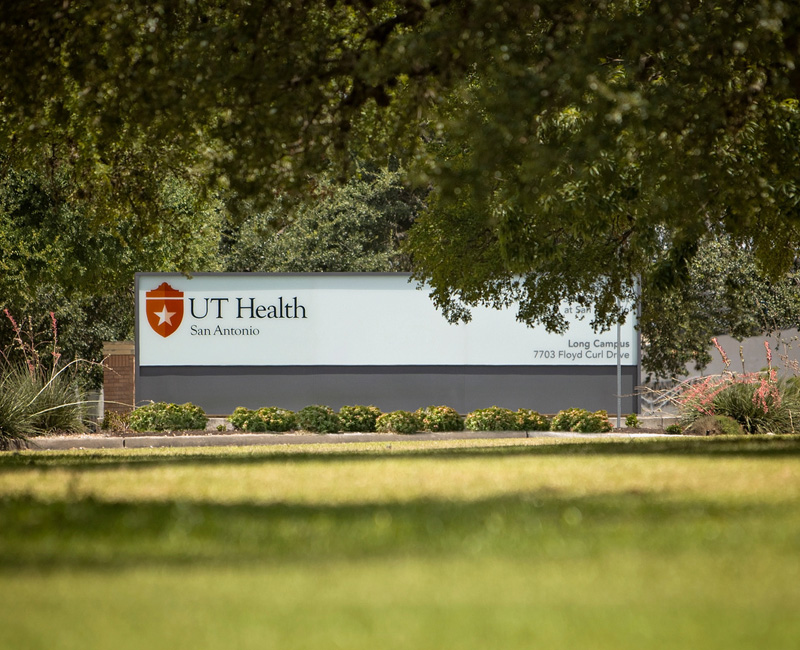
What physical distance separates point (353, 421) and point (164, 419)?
3849mm

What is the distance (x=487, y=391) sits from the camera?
3059cm

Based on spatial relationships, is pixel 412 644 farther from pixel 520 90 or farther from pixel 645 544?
pixel 520 90

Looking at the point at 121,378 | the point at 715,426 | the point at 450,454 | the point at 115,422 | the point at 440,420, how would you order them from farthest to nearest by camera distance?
the point at 121,378, the point at 115,422, the point at 440,420, the point at 715,426, the point at 450,454

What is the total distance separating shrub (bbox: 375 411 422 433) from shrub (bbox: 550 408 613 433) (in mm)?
3070

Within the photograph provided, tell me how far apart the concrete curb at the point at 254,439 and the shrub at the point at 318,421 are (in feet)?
0.86

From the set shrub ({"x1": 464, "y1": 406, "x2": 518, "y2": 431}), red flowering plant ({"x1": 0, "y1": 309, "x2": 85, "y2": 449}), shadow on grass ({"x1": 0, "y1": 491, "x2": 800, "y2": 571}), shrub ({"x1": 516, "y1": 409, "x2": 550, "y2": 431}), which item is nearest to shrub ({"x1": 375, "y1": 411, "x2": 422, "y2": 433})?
shrub ({"x1": 464, "y1": 406, "x2": 518, "y2": 431})

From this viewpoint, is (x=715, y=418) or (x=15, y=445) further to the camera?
(x=715, y=418)

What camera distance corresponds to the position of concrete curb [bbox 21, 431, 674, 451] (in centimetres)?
2280

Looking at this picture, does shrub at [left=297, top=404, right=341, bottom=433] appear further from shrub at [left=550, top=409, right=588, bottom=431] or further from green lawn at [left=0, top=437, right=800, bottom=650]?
green lawn at [left=0, top=437, right=800, bottom=650]

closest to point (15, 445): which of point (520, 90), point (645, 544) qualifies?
point (520, 90)

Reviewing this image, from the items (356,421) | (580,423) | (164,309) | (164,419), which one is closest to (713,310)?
(580,423)

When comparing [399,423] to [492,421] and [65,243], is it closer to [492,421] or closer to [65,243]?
[492,421]

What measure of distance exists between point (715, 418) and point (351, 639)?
19983mm

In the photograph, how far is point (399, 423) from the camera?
82.2 feet
